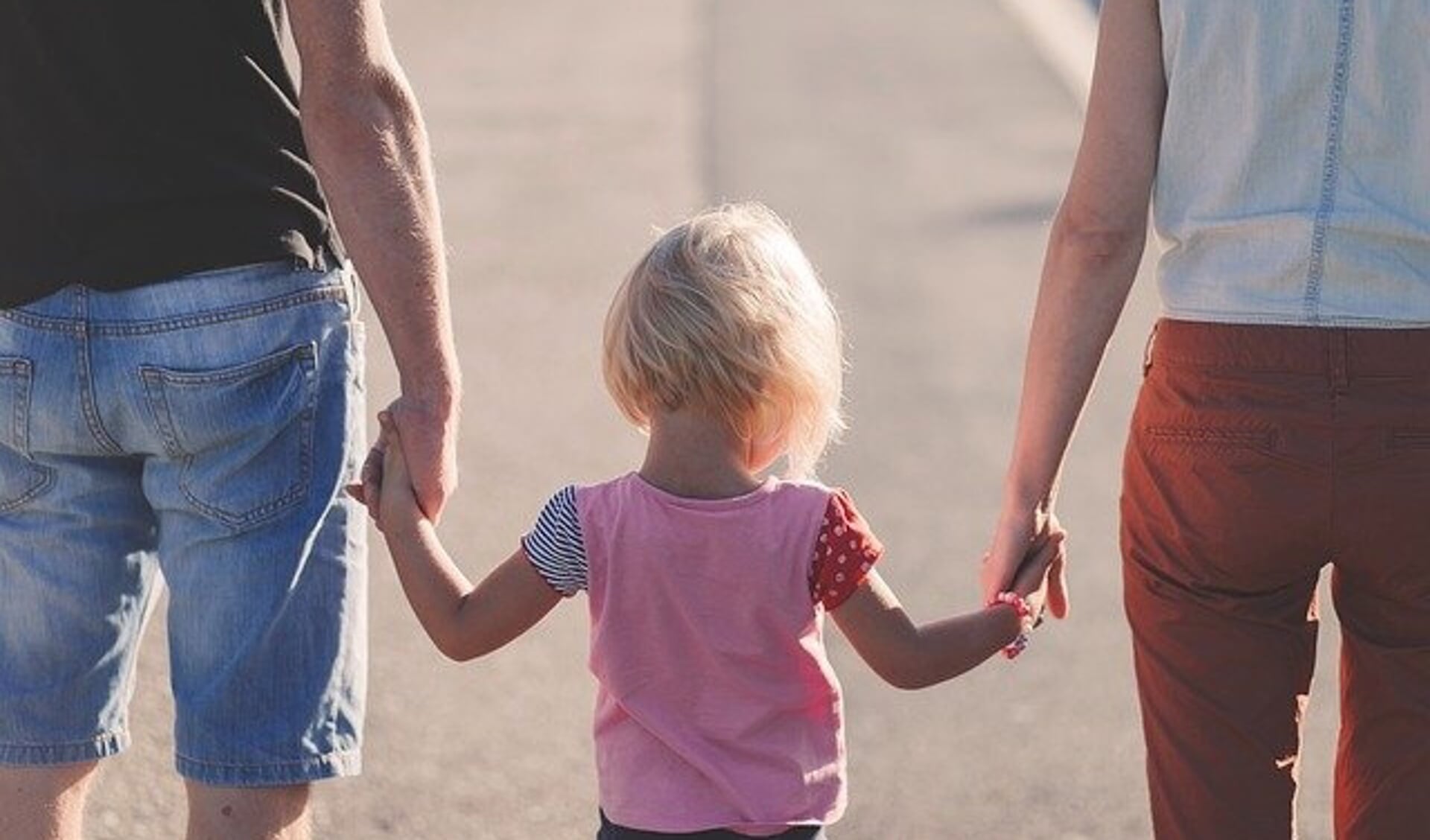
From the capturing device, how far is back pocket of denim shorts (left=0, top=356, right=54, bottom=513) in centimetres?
342

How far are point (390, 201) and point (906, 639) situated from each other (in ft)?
2.57

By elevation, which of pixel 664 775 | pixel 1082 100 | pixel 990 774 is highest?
pixel 664 775

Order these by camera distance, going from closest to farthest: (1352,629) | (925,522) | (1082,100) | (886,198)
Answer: (1352,629) → (925,522) → (886,198) → (1082,100)

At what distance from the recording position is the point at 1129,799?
564 centimetres

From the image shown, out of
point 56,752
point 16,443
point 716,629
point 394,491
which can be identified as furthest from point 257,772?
point 716,629

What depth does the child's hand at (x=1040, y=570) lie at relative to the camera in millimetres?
3666

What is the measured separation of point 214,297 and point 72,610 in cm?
42

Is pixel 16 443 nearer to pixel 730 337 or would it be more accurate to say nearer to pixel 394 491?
pixel 394 491

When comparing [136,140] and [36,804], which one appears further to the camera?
[36,804]

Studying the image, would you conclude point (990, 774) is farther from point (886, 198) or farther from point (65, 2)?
point (886, 198)

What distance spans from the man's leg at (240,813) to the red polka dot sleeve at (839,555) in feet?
2.28

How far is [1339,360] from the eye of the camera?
3.40 meters

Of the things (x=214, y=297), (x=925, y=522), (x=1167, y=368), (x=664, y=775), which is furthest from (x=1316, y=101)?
(x=925, y=522)

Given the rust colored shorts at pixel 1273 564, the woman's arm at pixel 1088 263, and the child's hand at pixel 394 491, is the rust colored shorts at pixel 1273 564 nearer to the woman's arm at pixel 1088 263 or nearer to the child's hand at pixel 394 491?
→ the woman's arm at pixel 1088 263
